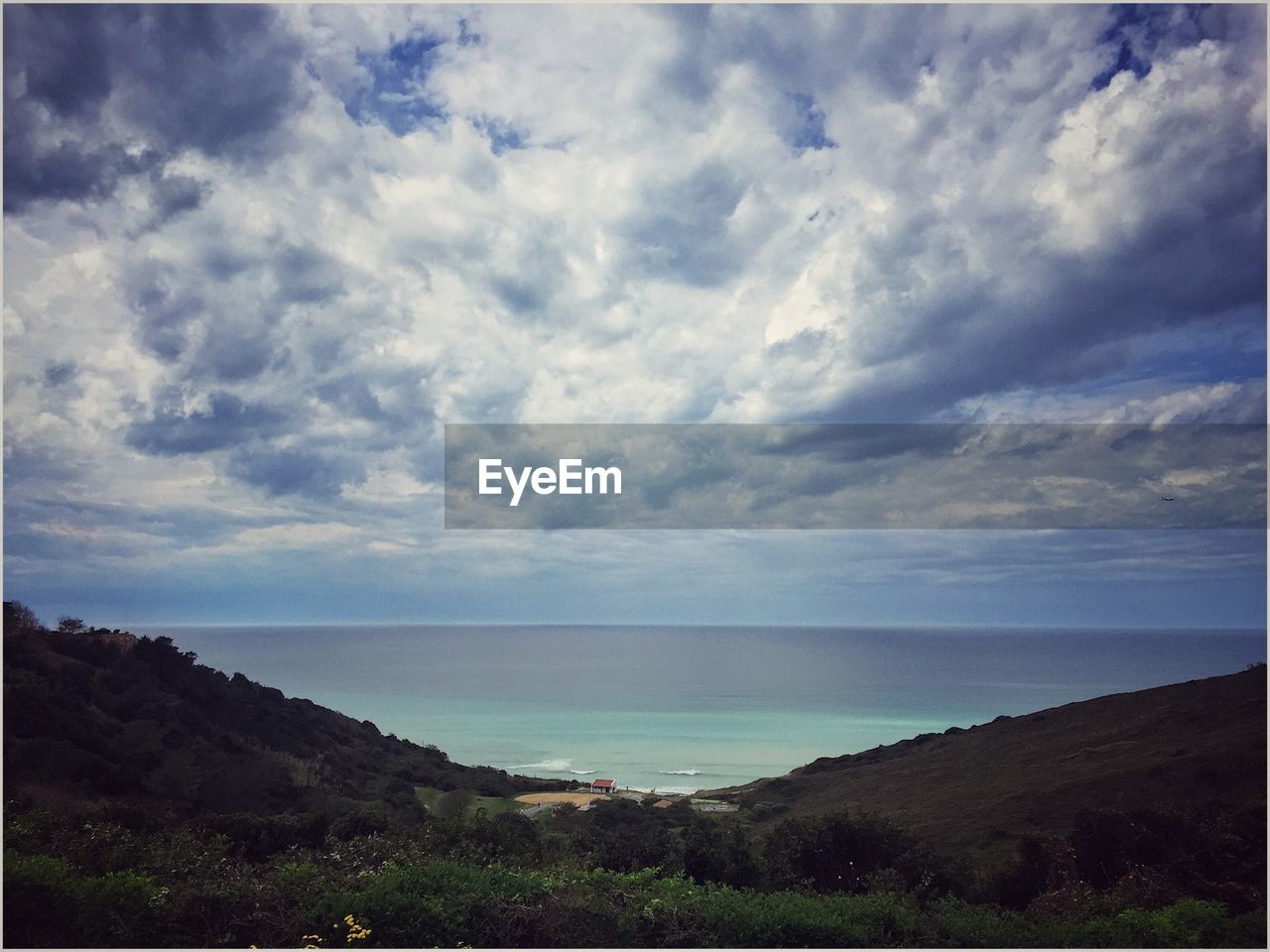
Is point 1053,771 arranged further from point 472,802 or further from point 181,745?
point 181,745

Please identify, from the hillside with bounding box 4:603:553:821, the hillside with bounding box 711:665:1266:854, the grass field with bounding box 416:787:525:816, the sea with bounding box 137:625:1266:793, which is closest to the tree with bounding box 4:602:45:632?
the hillside with bounding box 4:603:553:821

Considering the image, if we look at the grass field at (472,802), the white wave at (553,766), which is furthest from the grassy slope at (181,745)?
the white wave at (553,766)

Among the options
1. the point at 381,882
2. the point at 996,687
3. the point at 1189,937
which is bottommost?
the point at 1189,937

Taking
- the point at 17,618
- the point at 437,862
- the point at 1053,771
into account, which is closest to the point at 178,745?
the point at 17,618

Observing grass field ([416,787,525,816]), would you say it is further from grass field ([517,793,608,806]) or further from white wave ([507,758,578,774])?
white wave ([507,758,578,774])

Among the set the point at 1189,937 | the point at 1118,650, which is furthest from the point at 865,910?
the point at 1118,650

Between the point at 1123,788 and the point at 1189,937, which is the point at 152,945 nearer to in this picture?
the point at 1189,937
